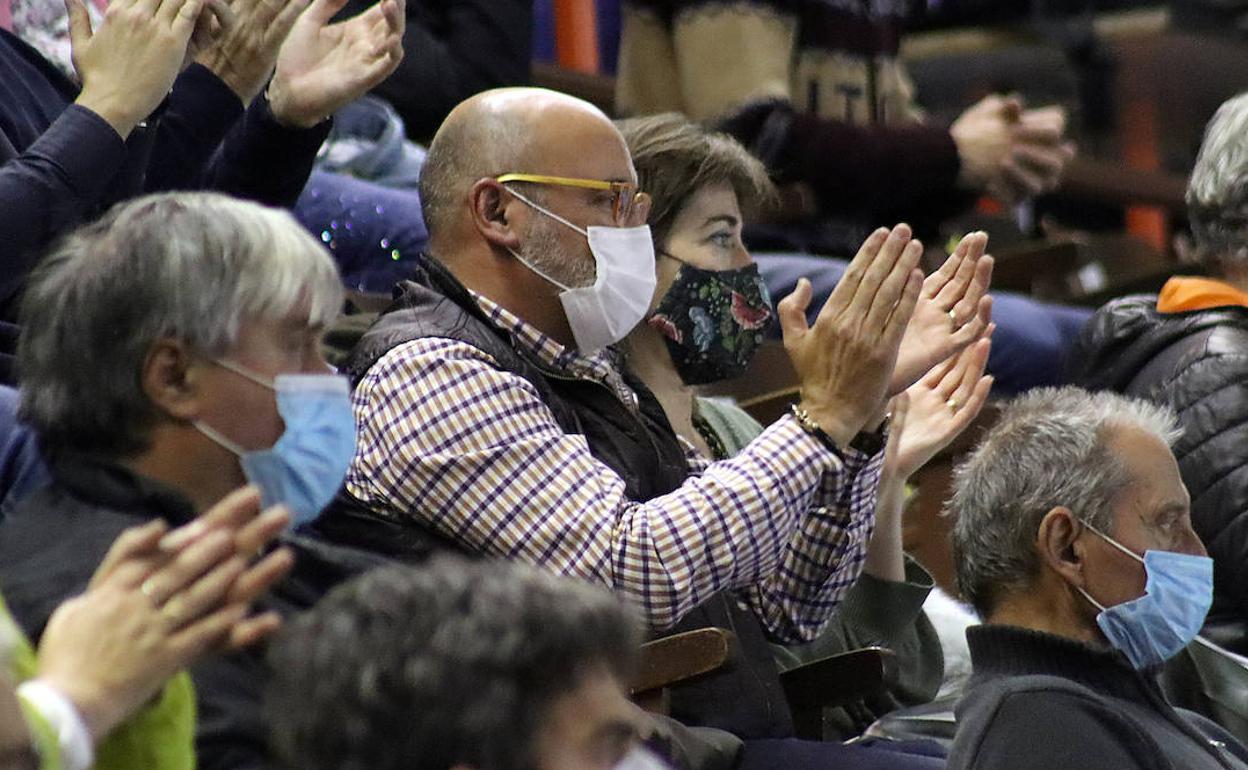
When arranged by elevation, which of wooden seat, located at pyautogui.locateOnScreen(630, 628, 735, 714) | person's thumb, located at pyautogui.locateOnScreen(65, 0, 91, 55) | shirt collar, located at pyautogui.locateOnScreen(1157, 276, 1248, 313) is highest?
person's thumb, located at pyautogui.locateOnScreen(65, 0, 91, 55)

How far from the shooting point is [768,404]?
12.3ft

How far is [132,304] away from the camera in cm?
205

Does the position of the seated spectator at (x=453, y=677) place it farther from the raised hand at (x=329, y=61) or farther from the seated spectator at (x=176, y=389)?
the raised hand at (x=329, y=61)

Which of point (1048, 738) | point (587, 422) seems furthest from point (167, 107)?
point (1048, 738)

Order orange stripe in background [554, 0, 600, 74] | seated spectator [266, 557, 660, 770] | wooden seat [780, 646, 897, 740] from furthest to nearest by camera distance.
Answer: orange stripe in background [554, 0, 600, 74] → wooden seat [780, 646, 897, 740] → seated spectator [266, 557, 660, 770]

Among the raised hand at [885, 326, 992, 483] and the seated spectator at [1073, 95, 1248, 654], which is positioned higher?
the raised hand at [885, 326, 992, 483]

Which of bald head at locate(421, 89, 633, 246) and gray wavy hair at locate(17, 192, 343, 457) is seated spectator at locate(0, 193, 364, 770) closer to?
gray wavy hair at locate(17, 192, 343, 457)

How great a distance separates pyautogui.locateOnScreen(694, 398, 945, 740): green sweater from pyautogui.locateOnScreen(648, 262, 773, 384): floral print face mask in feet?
0.48

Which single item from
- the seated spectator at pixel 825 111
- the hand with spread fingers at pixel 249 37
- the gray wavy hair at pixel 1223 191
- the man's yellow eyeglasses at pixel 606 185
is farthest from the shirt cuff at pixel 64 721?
the seated spectator at pixel 825 111

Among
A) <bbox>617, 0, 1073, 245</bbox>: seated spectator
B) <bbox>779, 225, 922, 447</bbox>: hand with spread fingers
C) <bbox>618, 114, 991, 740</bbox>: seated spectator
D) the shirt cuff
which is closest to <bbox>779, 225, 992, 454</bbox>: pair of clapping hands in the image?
<bbox>779, 225, 922, 447</bbox>: hand with spread fingers

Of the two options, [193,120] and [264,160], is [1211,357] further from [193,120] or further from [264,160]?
[193,120]

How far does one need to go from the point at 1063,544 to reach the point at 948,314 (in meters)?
0.34

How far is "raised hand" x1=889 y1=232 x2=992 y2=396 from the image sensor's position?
2840 mm

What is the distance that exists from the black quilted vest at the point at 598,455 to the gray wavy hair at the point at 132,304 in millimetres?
525
